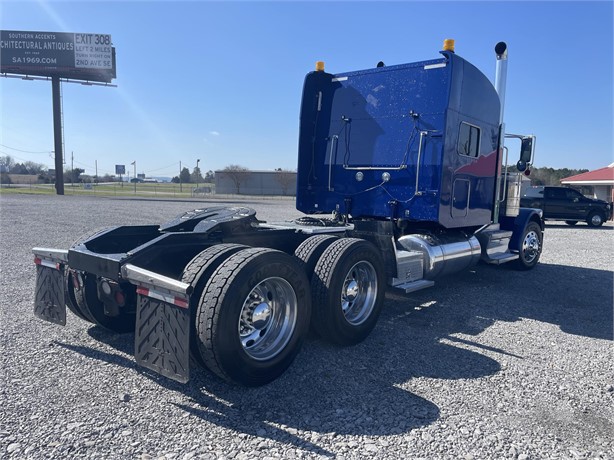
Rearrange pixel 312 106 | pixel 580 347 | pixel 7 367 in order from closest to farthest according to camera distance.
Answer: pixel 7 367 < pixel 580 347 < pixel 312 106

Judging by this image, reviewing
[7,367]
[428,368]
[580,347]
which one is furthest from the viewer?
[580,347]

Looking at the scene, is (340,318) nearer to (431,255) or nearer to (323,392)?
(323,392)

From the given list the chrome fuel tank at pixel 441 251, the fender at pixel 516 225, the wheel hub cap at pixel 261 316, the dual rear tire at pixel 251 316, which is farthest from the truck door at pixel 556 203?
the wheel hub cap at pixel 261 316

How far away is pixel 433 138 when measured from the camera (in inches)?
230

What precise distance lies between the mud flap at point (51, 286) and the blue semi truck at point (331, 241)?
12mm

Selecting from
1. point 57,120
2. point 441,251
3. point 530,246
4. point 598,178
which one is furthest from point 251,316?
point 57,120

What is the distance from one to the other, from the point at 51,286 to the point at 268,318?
2.04 meters

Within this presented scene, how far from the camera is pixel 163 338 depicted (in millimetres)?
3104

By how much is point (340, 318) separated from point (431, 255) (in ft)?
7.74

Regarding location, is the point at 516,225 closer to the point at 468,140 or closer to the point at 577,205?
the point at 468,140

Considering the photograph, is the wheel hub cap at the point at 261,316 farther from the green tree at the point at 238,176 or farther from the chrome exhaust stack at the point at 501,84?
the green tree at the point at 238,176

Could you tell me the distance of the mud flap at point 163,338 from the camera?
299 centimetres

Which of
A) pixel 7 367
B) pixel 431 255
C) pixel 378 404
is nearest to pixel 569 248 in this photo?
pixel 431 255

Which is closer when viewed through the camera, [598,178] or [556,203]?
[556,203]
